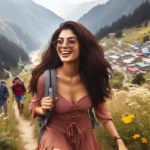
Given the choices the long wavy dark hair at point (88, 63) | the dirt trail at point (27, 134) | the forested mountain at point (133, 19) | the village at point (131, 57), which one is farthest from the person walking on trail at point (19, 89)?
the forested mountain at point (133, 19)

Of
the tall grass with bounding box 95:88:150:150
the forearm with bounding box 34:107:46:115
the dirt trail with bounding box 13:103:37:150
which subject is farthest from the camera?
the dirt trail with bounding box 13:103:37:150

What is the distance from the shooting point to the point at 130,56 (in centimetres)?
12181

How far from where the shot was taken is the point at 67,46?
2.84 meters

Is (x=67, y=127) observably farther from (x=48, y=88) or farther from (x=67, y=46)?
(x=67, y=46)

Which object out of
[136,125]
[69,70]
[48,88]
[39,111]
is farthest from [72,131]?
[136,125]

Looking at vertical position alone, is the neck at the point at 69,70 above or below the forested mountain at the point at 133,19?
below

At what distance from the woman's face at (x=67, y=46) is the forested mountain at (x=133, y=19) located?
134596 millimetres

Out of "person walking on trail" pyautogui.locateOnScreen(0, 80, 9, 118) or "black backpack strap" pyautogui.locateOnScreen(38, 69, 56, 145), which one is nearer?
"black backpack strap" pyautogui.locateOnScreen(38, 69, 56, 145)

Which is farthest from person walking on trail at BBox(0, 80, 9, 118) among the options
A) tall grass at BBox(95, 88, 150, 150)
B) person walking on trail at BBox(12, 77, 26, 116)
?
tall grass at BBox(95, 88, 150, 150)

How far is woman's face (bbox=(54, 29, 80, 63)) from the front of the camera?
9.30ft

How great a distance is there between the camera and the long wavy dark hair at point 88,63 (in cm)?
292

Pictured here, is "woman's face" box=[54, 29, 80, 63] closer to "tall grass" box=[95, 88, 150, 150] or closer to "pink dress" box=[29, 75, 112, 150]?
"pink dress" box=[29, 75, 112, 150]

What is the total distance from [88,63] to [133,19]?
147786 millimetres

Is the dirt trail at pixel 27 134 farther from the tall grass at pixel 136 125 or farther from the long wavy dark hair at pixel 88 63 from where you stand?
the long wavy dark hair at pixel 88 63
